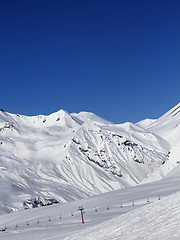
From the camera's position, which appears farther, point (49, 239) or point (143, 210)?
point (49, 239)

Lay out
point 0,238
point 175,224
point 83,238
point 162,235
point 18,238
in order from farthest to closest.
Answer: point 0,238 → point 18,238 → point 83,238 → point 175,224 → point 162,235

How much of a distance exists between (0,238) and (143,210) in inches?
791

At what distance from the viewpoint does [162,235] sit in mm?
15609

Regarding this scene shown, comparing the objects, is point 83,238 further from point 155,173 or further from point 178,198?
point 155,173

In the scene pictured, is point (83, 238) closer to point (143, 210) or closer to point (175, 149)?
point (143, 210)

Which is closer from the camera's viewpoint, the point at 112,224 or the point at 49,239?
the point at 112,224

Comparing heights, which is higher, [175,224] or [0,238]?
[0,238]

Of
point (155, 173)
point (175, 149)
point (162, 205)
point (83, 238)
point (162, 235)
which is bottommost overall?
point (162, 235)

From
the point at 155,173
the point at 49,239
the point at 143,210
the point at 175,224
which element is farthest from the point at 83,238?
the point at 155,173

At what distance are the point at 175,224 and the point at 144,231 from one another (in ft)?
5.74

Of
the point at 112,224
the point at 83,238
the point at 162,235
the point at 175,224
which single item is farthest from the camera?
the point at 112,224

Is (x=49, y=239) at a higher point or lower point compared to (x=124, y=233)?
higher

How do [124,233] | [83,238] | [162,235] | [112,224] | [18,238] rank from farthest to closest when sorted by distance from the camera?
[18,238] → [112,224] → [83,238] → [124,233] → [162,235]

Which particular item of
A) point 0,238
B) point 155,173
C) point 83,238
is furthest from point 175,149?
point 83,238
